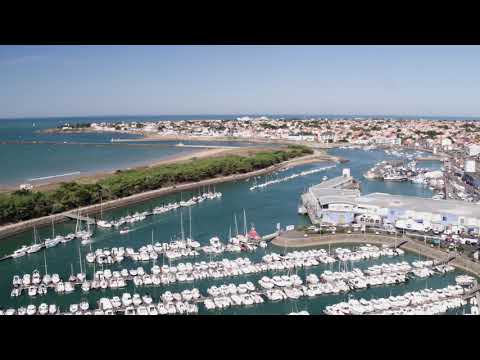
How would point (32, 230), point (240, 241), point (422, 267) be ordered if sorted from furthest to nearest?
point (32, 230) < point (240, 241) < point (422, 267)

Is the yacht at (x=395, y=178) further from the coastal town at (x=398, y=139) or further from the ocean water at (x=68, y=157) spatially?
the ocean water at (x=68, y=157)

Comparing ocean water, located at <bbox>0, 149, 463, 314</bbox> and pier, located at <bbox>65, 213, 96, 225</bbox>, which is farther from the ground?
pier, located at <bbox>65, 213, 96, 225</bbox>

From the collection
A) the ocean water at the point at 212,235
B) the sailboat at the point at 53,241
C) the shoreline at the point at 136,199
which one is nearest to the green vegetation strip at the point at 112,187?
the shoreline at the point at 136,199

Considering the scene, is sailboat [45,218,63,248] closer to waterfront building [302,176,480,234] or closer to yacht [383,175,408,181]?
waterfront building [302,176,480,234]

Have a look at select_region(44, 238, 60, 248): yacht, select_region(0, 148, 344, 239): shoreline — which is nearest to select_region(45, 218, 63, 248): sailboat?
select_region(44, 238, 60, 248): yacht
